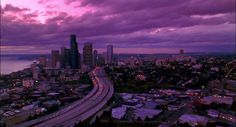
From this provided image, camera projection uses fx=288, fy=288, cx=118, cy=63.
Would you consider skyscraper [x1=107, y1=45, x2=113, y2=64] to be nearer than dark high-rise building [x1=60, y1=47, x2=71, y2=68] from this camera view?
No

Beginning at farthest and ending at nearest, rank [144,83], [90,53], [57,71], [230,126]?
[90,53]
[57,71]
[144,83]
[230,126]

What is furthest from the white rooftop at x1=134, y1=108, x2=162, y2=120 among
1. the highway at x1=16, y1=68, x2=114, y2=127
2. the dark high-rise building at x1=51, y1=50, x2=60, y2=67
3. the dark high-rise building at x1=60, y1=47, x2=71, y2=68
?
the dark high-rise building at x1=51, y1=50, x2=60, y2=67

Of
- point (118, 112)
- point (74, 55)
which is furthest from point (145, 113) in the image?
point (74, 55)

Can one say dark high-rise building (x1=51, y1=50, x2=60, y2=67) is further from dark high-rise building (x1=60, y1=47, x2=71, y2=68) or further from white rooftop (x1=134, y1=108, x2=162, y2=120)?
white rooftop (x1=134, y1=108, x2=162, y2=120)

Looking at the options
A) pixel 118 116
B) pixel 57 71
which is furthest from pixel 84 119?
pixel 57 71

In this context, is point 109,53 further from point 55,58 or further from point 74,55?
point 74,55

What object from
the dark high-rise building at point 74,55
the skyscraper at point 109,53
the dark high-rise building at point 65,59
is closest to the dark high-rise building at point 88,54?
the dark high-rise building at point 74,55

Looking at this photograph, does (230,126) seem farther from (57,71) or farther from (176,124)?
(57,71)

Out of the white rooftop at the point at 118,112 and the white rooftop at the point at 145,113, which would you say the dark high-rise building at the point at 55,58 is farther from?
the white rooftop at the point at 145,113
